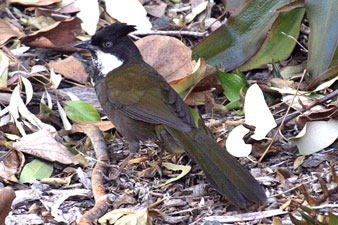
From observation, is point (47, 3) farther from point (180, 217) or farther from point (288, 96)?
point (180, 217)

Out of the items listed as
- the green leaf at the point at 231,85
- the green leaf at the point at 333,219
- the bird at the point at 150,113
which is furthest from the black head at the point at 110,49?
the green leaf at the point at 333,219

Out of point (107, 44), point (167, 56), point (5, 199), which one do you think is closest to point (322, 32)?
point (167, 56)

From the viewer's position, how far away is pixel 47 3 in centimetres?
588

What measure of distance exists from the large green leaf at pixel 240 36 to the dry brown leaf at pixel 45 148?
4.60 ft

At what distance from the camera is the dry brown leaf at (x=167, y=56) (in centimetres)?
501

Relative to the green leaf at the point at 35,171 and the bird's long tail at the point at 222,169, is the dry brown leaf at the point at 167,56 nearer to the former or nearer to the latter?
the bird's long tail at the point at 222,169

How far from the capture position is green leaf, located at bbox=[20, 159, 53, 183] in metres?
4.16

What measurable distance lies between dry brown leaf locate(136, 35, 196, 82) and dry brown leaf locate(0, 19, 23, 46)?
1.07m

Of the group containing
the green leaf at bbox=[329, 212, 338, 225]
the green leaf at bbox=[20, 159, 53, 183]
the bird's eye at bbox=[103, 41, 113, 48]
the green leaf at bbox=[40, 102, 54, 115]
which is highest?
the green leaf at bbox=[329, 212, 338, 225]

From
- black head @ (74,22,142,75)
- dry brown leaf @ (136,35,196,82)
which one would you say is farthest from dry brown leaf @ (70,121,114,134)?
dry brown leaf @ (136,35,196,82)

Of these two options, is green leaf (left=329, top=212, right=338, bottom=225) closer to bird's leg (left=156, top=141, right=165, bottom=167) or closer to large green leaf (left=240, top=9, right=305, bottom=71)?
bird's leg (left=156, top=141, right=165, bottom=167)

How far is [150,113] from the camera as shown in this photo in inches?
171

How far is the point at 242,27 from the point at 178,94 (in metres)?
0.81

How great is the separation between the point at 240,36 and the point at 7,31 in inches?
77.4
